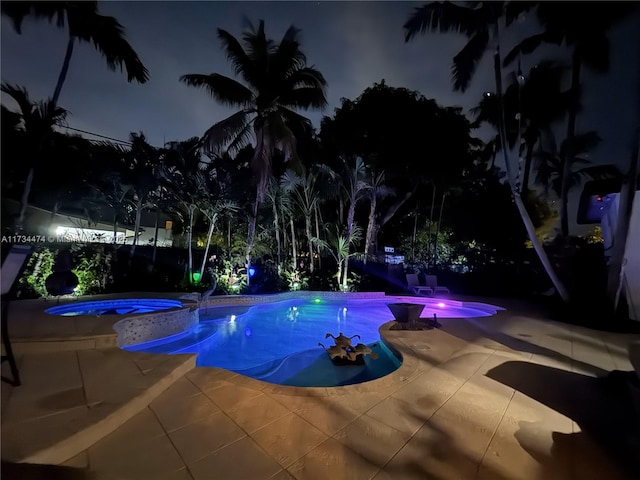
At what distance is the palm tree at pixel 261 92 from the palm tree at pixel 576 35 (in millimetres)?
6921

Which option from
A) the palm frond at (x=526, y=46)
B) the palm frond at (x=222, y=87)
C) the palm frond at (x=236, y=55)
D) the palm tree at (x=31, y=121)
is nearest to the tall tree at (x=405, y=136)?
the palm frond at (x=222, y=87)

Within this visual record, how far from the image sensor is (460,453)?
81.0 inches

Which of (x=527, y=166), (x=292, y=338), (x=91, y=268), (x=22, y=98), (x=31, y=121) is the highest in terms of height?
(x=527, y=166)

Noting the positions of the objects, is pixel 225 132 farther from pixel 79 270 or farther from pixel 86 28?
pixel 79 270

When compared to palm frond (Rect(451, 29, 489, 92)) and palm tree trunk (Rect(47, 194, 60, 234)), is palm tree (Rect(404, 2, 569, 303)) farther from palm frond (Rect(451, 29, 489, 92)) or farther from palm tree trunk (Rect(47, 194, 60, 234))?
palm tree trunk (Rect(47, 194, 60, 234))

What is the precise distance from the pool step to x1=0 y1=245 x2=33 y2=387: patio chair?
2.51m

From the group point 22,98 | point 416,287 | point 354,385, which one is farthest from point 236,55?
point 354,385

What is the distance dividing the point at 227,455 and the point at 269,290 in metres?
9.53

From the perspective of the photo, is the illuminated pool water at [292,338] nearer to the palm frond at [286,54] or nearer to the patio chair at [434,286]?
the patio chair at [434,286]

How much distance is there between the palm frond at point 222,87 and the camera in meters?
9.81

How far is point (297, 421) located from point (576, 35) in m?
11.0

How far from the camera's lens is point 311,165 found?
40.7 ft

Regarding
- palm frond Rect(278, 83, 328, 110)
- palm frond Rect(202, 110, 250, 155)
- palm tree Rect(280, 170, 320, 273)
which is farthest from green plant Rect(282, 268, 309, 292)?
palm frond Rect(278, 83, 328, 110)

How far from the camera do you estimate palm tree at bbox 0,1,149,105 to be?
553 cm
